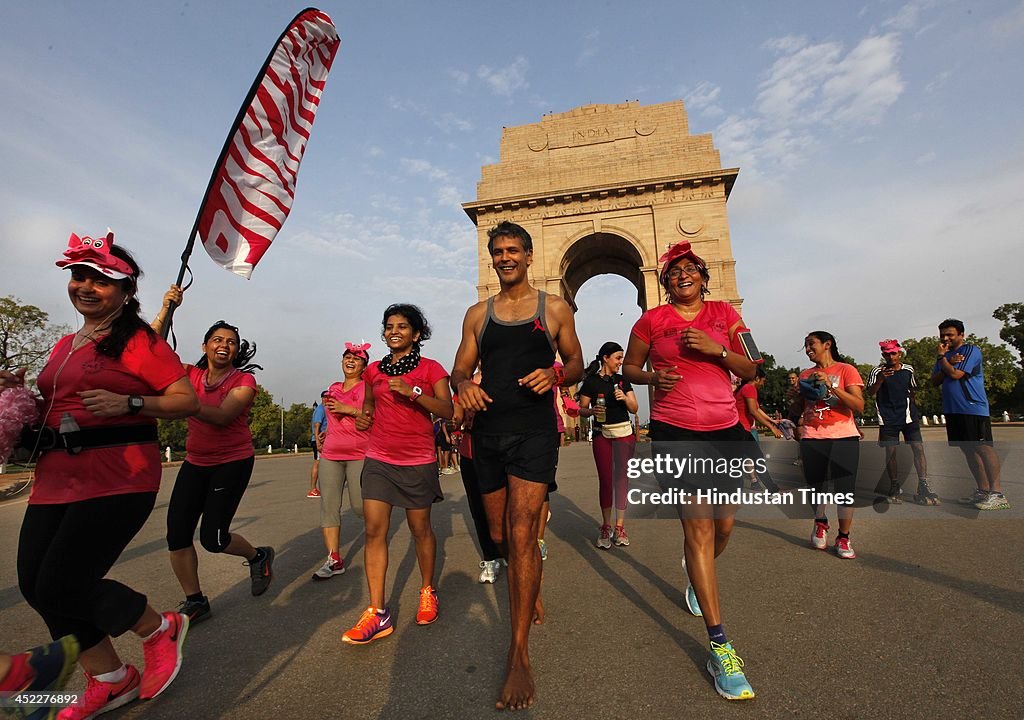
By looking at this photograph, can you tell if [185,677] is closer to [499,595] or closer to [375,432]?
[375,432]

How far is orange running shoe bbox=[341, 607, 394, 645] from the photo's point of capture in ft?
9.99

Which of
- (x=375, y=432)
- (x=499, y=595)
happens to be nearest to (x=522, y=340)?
(x=375, y=432)

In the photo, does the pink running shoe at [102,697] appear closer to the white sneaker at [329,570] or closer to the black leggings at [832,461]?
the white sneaker at [329,570]

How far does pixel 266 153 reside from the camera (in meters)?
4.31

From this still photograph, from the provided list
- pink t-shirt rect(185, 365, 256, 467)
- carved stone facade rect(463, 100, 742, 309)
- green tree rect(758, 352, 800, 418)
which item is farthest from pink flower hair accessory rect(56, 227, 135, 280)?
green tree rect(758, 352, 800, 418)

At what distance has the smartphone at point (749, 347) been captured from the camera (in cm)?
303

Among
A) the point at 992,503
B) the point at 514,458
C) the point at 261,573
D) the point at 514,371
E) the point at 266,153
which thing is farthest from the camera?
the point at 992,503

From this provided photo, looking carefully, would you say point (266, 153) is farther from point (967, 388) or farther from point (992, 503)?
point (992, 503)

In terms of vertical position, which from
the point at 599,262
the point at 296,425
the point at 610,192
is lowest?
the point at 296,425

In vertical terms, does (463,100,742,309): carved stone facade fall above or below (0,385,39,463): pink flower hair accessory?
above

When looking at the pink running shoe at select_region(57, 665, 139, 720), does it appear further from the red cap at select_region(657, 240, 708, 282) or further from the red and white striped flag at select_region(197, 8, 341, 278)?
the red cap at select_region(657, 240, 708, 282)

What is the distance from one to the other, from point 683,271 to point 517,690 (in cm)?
240

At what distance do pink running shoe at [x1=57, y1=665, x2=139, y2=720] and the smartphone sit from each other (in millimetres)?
3476

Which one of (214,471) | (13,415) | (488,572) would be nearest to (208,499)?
(214,471)
